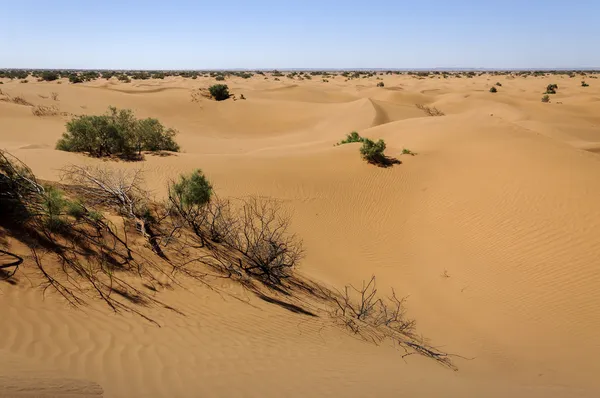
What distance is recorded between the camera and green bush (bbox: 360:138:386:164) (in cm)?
1504

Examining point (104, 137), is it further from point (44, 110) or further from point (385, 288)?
point (44, 110)

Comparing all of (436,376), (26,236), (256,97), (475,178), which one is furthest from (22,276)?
(256,97)

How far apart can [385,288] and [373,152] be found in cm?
762

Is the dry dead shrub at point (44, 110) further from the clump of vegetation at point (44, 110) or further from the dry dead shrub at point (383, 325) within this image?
the dry dead shrub at point (383, 325)

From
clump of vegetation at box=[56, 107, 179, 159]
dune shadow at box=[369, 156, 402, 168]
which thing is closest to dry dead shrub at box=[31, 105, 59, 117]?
clump of vegetation at box=[56, 107, 179, 159]

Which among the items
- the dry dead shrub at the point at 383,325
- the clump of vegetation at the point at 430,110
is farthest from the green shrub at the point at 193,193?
the clump of vegetation at the point at 430,110

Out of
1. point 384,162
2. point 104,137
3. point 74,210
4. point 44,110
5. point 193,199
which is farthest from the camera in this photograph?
point 44,110

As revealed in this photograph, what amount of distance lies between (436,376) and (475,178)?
981 centimetres

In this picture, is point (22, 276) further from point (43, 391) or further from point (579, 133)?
point (579, 133)

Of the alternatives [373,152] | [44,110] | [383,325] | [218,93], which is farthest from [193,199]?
[218,93]

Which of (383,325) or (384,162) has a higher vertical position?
(384,162)

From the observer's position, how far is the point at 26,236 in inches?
217

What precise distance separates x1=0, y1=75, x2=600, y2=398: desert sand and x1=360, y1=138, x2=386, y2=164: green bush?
610mm

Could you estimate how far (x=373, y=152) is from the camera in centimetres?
1498
